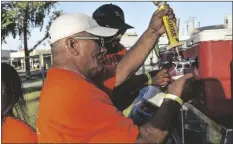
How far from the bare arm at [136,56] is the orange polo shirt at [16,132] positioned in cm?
86

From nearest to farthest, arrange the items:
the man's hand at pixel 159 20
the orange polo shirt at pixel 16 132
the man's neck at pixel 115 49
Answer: the orange polo shirt at pixel 16 132 < the man's hand at pixel 159 20 < the man's neck at pixel 115 49

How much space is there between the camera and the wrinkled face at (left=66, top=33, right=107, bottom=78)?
195 centimetres

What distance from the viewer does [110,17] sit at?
3029mm

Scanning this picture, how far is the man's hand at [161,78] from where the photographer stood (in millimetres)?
2788

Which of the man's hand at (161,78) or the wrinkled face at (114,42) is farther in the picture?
the wrinkled face at (114,42)

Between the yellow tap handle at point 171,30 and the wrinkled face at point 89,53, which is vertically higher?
the yellow tap handle at point 171,30

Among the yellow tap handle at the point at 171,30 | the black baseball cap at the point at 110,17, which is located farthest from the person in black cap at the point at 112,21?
the yellow tap handle at the point at 171,30

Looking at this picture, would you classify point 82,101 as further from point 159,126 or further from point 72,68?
point 159,126

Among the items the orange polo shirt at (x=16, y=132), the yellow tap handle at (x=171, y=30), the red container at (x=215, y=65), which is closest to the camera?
the orange polo shirt at (x=16, y=132)

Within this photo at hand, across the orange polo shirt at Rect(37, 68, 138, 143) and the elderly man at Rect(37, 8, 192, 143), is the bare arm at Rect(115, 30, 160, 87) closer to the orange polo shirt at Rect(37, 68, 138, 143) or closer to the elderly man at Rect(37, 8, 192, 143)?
the elderly man at Rect(37, 8, 192, 143)

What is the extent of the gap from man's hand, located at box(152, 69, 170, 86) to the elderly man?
0.76m

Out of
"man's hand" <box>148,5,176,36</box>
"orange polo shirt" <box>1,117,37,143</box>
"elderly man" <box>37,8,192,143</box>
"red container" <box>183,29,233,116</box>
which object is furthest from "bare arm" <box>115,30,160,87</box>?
A: "red container" <box>183,29,233,116</box>

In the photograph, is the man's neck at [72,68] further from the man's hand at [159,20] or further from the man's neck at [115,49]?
the man's neck at [115,49]

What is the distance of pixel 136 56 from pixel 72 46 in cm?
78
